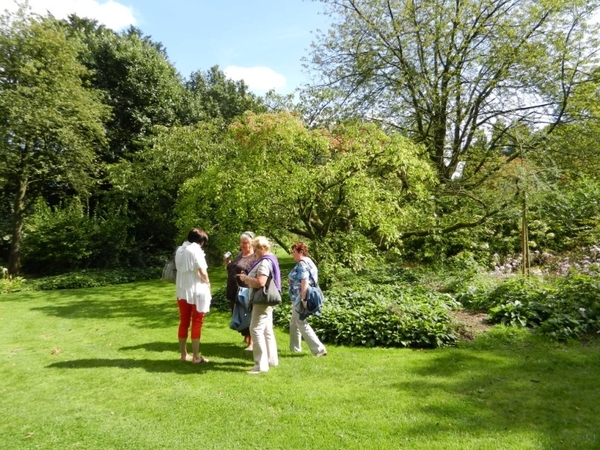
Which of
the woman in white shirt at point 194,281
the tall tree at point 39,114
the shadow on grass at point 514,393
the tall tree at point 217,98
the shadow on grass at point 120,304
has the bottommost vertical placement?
the shadow on grass at point 120,304

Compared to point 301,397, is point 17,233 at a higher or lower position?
higher

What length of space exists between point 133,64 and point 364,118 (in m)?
12.5

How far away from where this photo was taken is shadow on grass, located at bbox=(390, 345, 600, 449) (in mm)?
3574

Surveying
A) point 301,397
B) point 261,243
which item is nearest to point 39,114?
point 261,243

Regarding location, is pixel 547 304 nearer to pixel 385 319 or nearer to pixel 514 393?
pixel 385 319

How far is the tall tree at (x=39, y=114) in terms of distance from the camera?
13.9m

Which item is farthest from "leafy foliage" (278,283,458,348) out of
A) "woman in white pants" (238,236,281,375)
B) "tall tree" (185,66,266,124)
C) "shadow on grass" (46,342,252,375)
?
"tall tree" (185,66,266,124)

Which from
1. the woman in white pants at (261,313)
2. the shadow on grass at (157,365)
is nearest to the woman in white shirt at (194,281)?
the shadow on grass at (157,365)

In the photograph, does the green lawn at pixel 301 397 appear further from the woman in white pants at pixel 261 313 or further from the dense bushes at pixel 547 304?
the dense bushes at pixel 547 304

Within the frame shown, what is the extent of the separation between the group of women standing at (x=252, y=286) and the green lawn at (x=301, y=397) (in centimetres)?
31

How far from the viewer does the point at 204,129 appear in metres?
15.2

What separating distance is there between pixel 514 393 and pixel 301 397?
235 centimetres

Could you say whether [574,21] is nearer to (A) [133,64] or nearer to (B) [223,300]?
(B) [223,300]

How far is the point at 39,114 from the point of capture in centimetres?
1384
